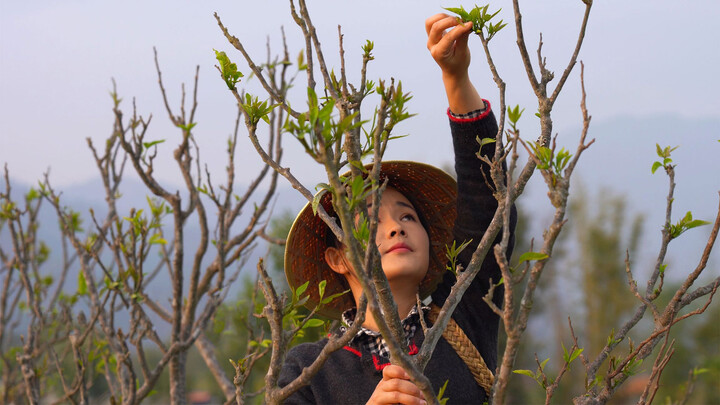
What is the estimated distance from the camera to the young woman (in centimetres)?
167

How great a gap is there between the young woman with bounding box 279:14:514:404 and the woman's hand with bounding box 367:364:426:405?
349 mm

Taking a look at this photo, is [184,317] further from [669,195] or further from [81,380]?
[669,195]

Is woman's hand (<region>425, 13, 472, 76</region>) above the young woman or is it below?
above

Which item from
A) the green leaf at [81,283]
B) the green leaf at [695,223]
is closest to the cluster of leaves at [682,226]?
the green leaf at [695,223]

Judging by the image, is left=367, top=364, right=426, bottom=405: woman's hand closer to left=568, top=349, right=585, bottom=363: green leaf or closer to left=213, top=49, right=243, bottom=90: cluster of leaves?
left=568, top=349, right=585, bottom=363: green leaf

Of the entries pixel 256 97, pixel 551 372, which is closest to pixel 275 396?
pixel 256 97

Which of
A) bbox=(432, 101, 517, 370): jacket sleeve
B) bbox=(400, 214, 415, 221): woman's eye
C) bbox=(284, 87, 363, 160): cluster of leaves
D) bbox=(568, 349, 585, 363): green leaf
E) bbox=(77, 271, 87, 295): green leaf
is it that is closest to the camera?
bbox=(284, 87, 363, 160): cluster of leaves

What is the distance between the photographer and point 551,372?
47.3ft

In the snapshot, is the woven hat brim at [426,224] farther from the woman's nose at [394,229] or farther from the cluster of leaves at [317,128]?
the cluster of leaves at [317,128]

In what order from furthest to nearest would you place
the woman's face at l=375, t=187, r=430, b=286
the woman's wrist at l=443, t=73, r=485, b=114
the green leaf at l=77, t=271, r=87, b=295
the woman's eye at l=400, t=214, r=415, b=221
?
the green leaf at l=77, t=271, r=87, b=295, the woman's eye at l=400, t=214, r=415, b=221, the woman's face at l=375, t=187, r=430, b=286, the woman's wrist at l=443, t=73, r=485, b=114

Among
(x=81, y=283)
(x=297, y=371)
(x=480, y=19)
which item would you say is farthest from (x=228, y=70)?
(x=81, y=283)

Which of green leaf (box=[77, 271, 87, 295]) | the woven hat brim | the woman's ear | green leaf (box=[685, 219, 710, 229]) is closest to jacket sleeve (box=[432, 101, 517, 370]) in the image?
the woven hat brim

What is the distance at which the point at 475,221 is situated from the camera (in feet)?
5.90

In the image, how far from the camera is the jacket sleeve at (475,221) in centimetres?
164
